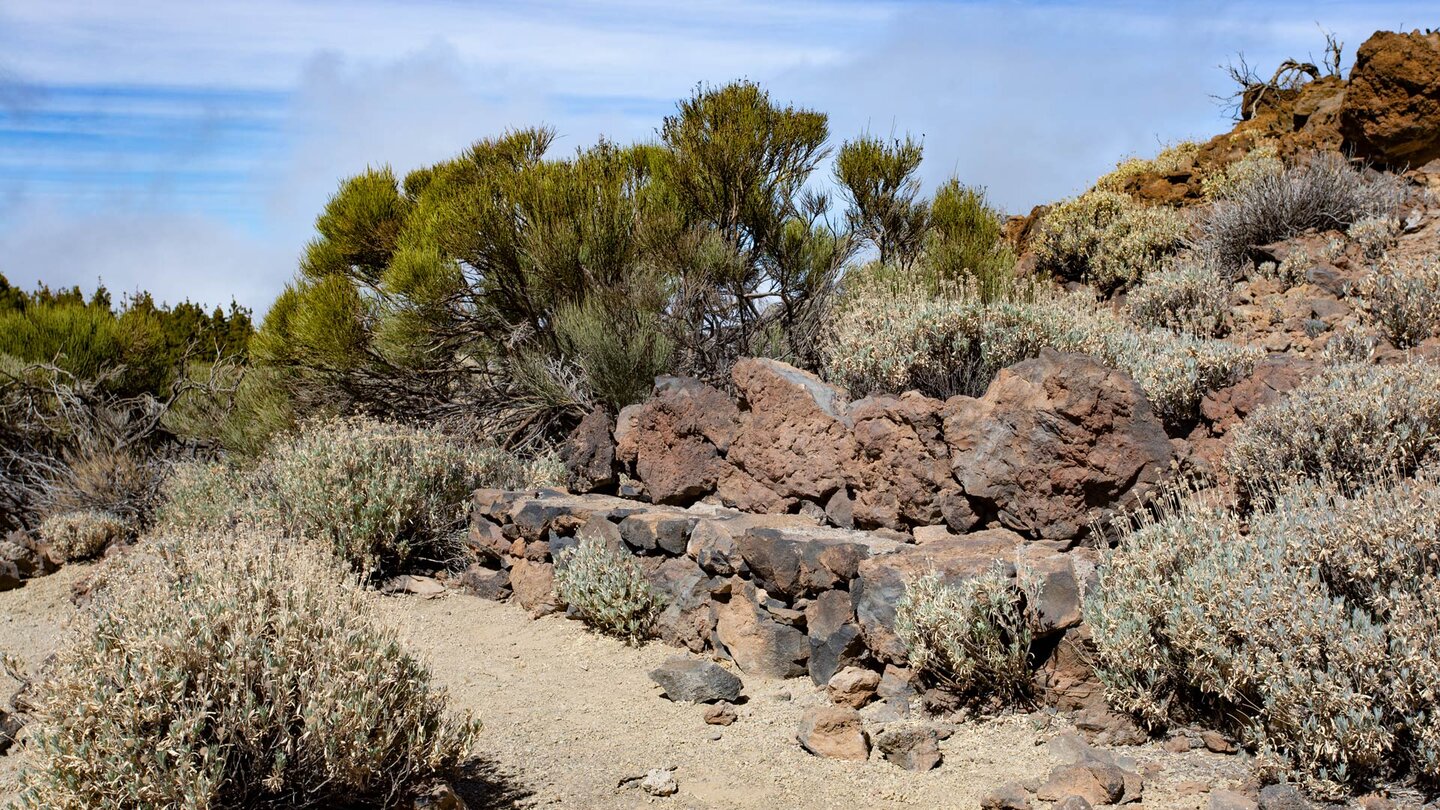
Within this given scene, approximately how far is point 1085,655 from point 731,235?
6570mm

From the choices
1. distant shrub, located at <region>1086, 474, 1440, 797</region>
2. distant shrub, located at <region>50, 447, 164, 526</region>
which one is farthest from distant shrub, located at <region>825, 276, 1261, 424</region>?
distant shrub, located at <region>50, 447, 164, 526</region>

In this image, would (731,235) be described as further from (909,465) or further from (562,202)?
(909,465)

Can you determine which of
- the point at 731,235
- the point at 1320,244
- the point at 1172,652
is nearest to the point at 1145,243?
the point at 1320,244

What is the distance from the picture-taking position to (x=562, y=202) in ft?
31.8

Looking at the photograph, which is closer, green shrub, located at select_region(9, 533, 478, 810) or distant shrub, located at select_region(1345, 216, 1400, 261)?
green shrub, located at select_region(9, 533, 478, 810)

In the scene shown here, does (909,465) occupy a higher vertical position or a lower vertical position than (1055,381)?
lower

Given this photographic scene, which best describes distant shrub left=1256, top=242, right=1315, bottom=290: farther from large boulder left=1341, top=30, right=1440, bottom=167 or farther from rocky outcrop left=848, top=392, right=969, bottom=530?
rocky outcrop left=848, top=392, right=969, bottom=530

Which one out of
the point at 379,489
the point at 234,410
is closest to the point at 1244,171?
the point at 379,489

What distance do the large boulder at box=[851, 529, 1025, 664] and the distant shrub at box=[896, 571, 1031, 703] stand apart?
122mm

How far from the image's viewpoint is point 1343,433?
4.62 meters

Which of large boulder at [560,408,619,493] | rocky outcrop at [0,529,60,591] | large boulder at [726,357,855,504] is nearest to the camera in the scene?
large boulder at [726,357,855,504]

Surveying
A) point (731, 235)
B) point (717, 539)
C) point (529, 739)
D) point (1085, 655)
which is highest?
point (731, 235)

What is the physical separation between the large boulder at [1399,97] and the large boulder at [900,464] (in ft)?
24.7

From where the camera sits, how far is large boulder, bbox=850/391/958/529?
5.28 metres
